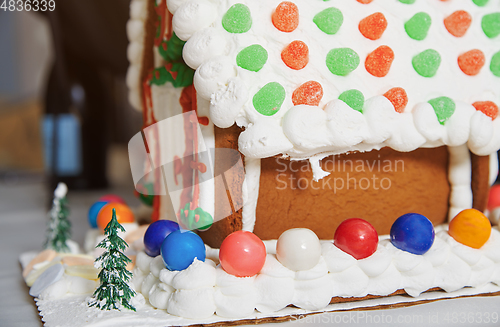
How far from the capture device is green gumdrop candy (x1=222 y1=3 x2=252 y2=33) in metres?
1.25

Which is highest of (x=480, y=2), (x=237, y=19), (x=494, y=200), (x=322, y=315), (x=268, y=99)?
(x=480, y=2)

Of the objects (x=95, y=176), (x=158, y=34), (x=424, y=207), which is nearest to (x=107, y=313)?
(x=158, y=34)

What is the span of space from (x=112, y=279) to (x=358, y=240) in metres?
0.69

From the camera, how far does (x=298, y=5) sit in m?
1.33

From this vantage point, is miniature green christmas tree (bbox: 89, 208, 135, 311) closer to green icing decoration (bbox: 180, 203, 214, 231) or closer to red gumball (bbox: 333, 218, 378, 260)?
green icing decoration (bbox: 180, 203, 214, 231)

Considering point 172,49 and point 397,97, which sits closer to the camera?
point 397,97

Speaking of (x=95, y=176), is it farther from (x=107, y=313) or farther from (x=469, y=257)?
(x=469, y=257)

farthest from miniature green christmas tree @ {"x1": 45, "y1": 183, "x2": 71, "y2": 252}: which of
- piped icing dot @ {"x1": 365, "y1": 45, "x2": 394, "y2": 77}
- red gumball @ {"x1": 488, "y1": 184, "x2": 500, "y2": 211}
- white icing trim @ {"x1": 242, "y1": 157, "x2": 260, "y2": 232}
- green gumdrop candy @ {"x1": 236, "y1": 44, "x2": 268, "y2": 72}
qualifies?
red gumball @ {"x1": 488, "y1": 184, "x2": 500, "y2": 211}

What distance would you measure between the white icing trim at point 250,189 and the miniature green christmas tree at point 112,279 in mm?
377

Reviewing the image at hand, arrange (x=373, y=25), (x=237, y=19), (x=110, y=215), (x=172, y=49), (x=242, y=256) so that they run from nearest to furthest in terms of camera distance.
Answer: (x=242, y=256), (x=237, y=19), (x=373, y=25), (x=172, y=49), (x=110, y=215)

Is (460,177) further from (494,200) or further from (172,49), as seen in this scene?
(172,49)

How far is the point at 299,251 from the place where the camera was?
3.79 feet

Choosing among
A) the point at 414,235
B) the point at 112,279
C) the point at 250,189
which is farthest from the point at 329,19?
the point at 112,279

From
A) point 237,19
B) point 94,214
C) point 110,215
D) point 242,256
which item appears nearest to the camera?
point 242,256
